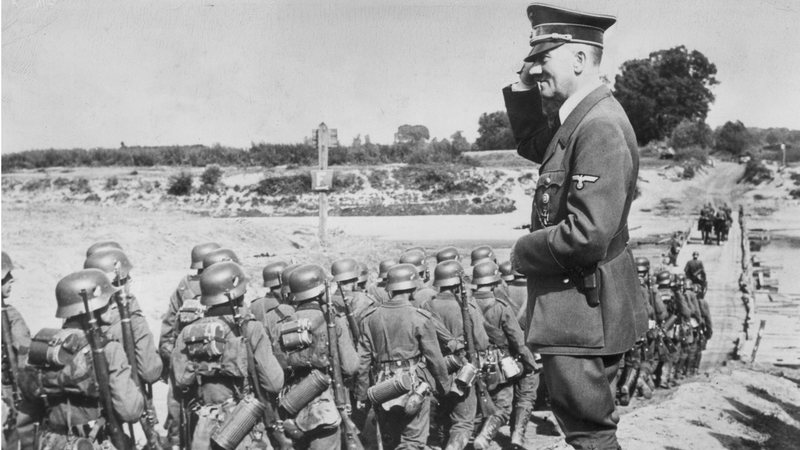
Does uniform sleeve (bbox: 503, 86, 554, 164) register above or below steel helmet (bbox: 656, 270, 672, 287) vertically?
above

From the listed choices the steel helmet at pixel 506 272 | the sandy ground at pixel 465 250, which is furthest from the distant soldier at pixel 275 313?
the steel helmet at pixel 506 272

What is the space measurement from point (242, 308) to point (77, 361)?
1.41 m

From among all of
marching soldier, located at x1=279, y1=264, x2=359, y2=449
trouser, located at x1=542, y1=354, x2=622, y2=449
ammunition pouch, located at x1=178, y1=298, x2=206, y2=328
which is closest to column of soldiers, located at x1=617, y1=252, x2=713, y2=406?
marching soldier, located at x1=279, y1=264, x2=359, y2=449

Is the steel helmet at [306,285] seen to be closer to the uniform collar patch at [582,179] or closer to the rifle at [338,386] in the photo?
the rifle at [338,386]

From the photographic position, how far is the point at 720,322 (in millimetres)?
18062

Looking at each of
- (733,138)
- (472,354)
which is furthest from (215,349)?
(733,138)

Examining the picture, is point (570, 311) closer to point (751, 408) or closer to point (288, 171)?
point (751, 408)

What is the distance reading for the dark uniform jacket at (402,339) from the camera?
689cm

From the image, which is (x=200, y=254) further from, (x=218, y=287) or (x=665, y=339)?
(x=665, y=339)

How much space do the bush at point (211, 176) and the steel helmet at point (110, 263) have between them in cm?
3080

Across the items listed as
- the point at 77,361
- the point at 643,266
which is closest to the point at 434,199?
the point at 643,266

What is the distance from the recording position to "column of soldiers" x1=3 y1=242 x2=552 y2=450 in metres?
4.76

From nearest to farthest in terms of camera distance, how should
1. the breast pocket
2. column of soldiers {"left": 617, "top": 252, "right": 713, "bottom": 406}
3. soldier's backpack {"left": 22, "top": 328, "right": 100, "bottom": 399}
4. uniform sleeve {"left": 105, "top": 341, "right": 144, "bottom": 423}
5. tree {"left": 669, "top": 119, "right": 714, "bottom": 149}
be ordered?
the breast pocket < soldier's backpack {"left": 22, "top": 328, "right": 100, "bottom": 399} < uniform sleeve {"left": 105, "top": 341, "right": 144, "bottom": 423} < column of soldiers {"left": 617, "top": 252, "right": 713, "bottom": 406} < tree {"left": 669, "top": 119, "right": 714, "bottom": 149}

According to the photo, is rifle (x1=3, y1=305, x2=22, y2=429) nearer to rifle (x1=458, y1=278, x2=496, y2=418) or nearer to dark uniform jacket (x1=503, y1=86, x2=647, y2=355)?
dark uniform jacket (x1=503, y1=86, x2=647, y2=355)
